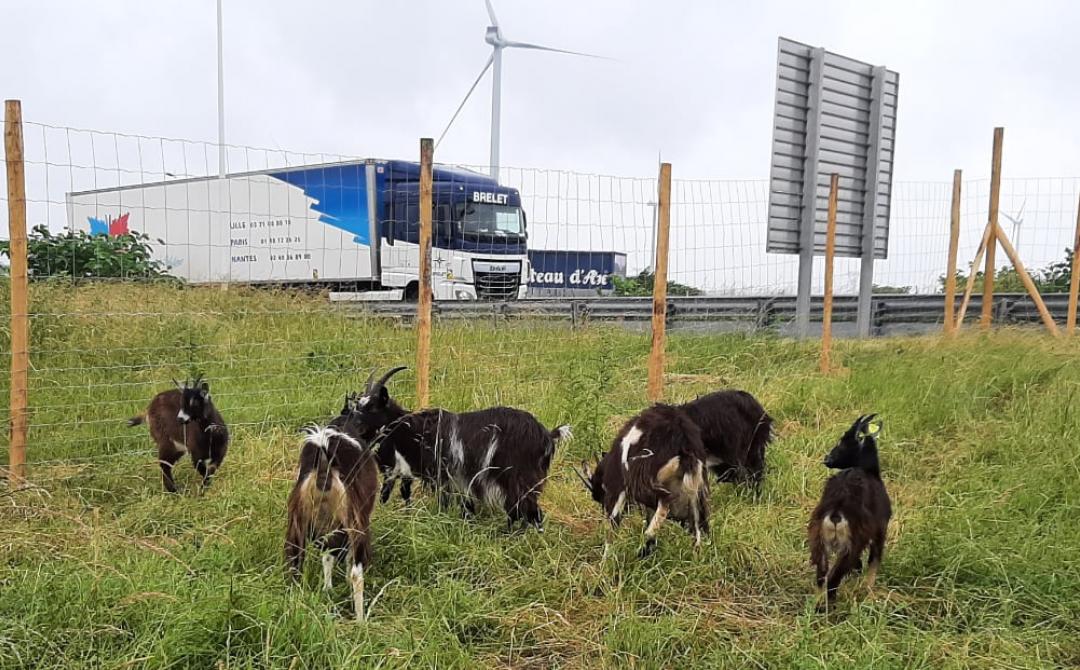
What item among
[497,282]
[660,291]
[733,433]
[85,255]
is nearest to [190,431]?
[733,433]

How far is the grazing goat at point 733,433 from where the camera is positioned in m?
4.61

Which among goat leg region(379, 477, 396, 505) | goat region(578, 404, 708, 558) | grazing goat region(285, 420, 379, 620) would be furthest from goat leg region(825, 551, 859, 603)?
goat leg region(379, 477, 396, 505)

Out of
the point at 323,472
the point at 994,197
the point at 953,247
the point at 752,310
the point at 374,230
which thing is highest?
the point at 994,197

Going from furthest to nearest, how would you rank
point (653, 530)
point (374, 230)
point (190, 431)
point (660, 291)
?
point (374, 230)
point (660, 291)
point (190, 431)
point (653, 530)

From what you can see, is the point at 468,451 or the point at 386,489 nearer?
the point at 468,451

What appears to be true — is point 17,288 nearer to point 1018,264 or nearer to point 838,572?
point 838,572

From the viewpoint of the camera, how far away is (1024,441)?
493 centimetres

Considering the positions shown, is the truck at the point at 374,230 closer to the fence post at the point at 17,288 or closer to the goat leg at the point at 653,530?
the fence post at the point at 17,288

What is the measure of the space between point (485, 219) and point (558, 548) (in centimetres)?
1264

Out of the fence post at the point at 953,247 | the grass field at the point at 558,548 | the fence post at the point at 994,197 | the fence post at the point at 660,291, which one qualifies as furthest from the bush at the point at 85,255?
the fence post at the point at 994,197

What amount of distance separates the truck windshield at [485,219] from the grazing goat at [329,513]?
12.3 metres

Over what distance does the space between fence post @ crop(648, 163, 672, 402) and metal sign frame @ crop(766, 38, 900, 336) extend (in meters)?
1.89

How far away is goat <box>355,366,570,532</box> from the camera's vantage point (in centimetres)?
405

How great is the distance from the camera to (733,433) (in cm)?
464
